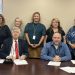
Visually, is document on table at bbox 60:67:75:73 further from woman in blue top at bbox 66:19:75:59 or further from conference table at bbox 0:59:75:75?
woman in blue top at bbox 66:19:75:59

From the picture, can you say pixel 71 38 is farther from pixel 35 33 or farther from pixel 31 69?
pixel 31 69

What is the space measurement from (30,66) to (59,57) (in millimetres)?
697

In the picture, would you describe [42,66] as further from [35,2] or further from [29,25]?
[35,2]

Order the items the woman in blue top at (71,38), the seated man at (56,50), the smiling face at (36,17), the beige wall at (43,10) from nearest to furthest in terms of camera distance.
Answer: the seated man at (56,50) < the woman in blue top at (71,38) < the smiling face at (36,17) < the beige wall at (43,10)

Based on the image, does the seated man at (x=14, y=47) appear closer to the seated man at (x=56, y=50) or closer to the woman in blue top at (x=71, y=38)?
the seated man at (x=56, y=50)

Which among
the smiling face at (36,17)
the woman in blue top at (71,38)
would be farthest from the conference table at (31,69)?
the smiling face at (36,17)

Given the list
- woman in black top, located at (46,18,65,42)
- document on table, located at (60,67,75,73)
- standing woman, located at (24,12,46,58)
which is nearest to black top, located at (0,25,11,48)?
standing woman, located at (24,12,46,58)

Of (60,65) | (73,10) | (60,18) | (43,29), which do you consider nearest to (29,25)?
(43,29)

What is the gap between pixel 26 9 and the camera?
17.6 ft

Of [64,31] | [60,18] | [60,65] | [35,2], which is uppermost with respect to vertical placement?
[35,2]

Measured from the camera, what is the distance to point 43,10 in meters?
5.38

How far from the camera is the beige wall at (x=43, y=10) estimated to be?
5.33 metres

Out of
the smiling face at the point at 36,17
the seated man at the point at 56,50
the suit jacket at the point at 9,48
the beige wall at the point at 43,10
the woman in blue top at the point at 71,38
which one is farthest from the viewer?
the beige wall at the point at 43,10

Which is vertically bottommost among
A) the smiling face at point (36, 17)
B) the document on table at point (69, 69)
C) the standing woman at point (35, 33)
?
the document on table at point (69, 69)
